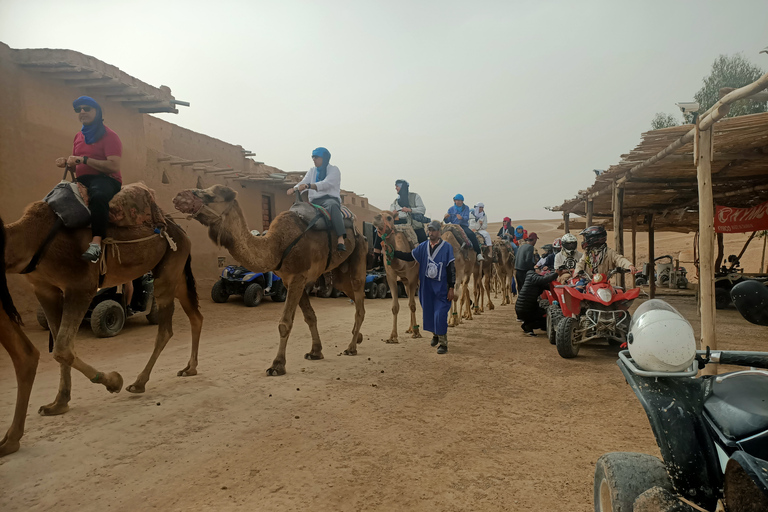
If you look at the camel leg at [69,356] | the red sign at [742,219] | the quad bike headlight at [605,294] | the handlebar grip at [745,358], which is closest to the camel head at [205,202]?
the camel leg at [69,356]

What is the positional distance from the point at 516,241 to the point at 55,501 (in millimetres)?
17986

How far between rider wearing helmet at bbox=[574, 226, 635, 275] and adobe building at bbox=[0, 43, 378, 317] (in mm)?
11453

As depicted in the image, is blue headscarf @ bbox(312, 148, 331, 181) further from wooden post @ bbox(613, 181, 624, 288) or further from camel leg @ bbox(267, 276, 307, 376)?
wooden post @ bbox(613, 181, 624, 288)

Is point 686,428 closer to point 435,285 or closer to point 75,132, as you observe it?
point 435,285

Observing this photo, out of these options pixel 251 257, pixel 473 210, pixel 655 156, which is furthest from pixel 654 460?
pixel 473 210

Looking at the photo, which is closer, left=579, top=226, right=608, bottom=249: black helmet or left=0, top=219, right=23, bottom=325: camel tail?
left=0, top=219, right=23, bottom=325: camel tail

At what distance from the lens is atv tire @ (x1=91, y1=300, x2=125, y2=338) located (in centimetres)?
947

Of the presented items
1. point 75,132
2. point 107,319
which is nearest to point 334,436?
point 107,319

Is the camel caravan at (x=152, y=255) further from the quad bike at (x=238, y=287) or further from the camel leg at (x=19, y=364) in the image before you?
the quad bike at (x=238, y=287)

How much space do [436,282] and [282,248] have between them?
2.97m

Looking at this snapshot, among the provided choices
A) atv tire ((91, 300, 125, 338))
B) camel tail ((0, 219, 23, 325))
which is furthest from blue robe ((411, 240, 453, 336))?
atv tire ((91, 300, 125, 338))

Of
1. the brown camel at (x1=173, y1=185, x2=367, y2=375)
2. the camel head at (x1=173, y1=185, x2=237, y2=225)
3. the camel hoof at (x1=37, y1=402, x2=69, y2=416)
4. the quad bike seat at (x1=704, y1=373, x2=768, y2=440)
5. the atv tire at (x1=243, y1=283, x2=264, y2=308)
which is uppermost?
the camel head at (x1=173, y1=185, x2=237, y2=225)

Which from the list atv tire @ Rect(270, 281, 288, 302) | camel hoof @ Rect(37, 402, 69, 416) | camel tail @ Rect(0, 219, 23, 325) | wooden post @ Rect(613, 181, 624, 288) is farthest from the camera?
atv tire @ Rect(270, 281, 288, 302)

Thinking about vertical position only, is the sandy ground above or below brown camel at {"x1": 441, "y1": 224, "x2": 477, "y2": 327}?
below
